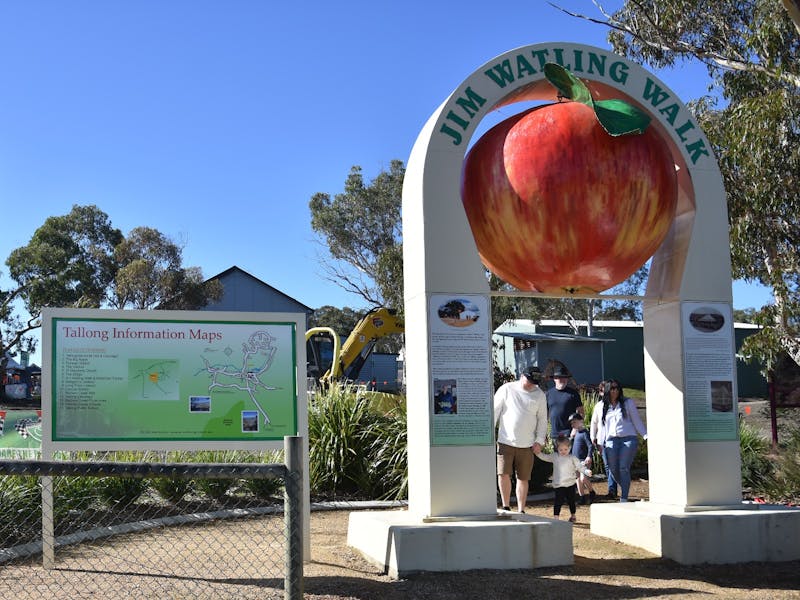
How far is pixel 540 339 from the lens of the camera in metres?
34.6

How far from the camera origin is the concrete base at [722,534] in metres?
6.42

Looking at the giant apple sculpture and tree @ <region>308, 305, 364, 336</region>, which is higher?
tree @ <region>308, 305, 364, 336</region>

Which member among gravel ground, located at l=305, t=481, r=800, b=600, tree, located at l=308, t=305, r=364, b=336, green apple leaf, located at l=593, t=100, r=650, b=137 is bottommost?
gravel ground, located at l=305, t=481, r=800, b=600

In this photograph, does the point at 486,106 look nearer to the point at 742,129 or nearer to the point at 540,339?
the point at 742,129

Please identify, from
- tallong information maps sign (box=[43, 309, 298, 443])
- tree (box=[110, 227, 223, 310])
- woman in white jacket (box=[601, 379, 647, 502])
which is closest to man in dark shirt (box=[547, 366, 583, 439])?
woman in white jacket (box=[601, 379, 647, 502])

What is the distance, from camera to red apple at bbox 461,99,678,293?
6121 mm

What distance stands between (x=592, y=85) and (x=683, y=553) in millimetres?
3930

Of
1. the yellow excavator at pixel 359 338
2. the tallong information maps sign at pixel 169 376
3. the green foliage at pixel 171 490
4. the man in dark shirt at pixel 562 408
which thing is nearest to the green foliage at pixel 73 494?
the green foliage at pixel 171 490

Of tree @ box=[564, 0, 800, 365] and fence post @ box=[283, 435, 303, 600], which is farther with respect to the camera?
tree @ box=[564, 0, 800, 365]

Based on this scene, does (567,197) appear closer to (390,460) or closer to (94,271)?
(390,460)

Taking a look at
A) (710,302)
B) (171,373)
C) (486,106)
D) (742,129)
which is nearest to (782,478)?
(710,302)

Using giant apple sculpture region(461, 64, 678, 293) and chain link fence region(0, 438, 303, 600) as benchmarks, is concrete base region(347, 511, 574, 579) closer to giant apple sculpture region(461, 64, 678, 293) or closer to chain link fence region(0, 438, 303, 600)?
chain link fence region(0, 438, 303, 600)

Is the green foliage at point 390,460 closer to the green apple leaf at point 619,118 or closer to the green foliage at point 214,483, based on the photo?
the green foliage at point 214,483

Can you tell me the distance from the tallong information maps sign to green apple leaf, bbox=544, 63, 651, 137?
2986mm
